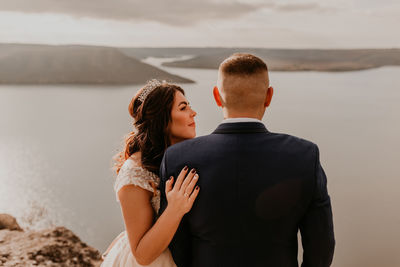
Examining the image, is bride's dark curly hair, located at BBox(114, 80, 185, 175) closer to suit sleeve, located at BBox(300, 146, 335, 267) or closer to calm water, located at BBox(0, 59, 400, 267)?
suit sleeve, located at BBox(300, 146, 335, 267)

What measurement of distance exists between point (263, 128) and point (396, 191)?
1737 inches

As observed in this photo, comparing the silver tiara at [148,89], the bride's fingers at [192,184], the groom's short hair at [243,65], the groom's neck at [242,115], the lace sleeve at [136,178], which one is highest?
the groom's short hair at [243,65]

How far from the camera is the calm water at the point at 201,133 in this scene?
2948 cm

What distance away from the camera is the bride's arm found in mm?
1581

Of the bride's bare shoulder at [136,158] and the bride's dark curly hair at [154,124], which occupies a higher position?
the bride's dark curly hair at [154,124]

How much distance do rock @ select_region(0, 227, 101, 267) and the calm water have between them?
19.9 m

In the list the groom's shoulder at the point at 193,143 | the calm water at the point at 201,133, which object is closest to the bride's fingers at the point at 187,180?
the groom's shoulder at the point at 193,143

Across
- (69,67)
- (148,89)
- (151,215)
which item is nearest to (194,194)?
(151,215)

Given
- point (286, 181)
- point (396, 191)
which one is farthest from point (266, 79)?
point (396, 191)

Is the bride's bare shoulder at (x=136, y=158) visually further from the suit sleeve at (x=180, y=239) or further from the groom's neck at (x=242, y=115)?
the groom's neck at (x=242, y=115)

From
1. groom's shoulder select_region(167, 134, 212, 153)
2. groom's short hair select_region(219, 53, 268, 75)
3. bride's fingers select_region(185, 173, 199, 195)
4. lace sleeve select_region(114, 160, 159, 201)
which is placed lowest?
lace sleeve select_region(114, 160, 159, 201)

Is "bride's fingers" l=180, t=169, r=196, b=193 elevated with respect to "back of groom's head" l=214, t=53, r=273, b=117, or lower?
lower

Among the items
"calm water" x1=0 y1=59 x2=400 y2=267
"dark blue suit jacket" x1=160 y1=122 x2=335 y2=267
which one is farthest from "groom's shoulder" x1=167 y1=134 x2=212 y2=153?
"calm water" x1=0 y1=59 x2=400 y2=267

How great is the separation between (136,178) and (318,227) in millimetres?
962
